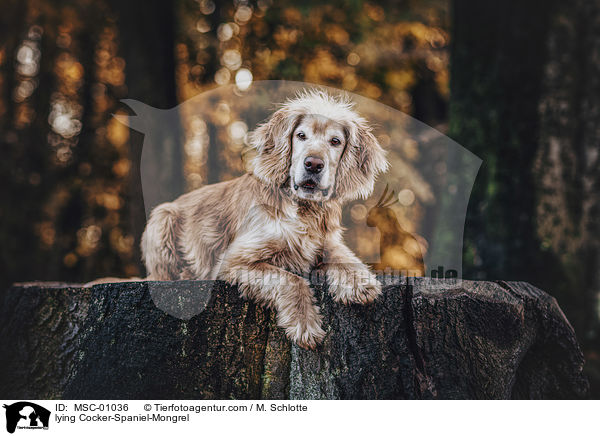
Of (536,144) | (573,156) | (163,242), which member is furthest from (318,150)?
(573,156)

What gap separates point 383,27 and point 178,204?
5187 millimetres

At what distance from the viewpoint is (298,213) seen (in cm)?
265

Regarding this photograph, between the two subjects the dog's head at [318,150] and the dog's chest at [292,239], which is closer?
the dog's head at [318,150]

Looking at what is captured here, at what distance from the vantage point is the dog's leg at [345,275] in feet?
8.96

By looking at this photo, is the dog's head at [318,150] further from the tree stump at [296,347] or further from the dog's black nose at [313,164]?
the tree stump at [296,347]

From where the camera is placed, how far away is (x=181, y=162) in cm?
393

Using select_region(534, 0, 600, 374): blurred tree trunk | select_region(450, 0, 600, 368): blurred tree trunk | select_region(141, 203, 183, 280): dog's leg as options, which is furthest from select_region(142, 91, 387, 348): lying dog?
select_region(534, 0, 600, 374): blurred tree trunk

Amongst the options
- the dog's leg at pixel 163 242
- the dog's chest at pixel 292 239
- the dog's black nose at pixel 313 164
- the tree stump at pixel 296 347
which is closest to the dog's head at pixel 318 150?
the dog's black nose at pixel 313 164

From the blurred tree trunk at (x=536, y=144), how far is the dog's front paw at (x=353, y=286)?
9.66ft

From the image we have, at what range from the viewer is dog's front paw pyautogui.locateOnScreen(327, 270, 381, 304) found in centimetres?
273

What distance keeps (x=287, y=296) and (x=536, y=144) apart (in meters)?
3.99
